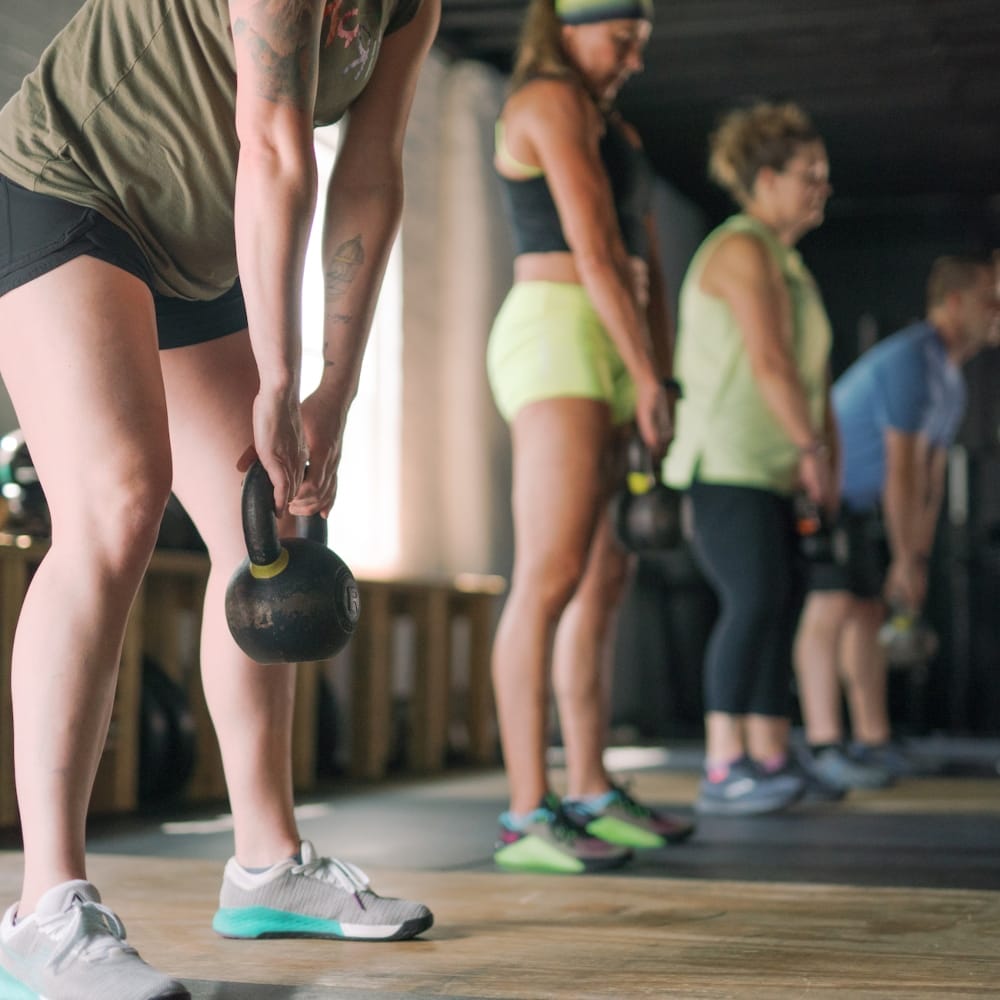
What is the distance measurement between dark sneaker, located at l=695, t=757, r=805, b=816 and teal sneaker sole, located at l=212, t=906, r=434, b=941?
168 cm

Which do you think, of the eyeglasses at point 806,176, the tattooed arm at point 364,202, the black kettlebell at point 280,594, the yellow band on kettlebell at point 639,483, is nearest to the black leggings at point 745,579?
the yellow band on kettlebell at point 639,483

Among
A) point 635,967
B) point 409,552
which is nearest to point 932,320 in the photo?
point 409,552

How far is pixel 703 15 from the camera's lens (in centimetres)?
617

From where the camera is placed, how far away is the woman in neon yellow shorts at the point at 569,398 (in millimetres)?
2494

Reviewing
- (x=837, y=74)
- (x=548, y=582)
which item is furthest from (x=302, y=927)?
(x=837, y=74)

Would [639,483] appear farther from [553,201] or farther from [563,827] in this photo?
[563,827]

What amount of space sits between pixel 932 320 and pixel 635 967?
11.3 ft

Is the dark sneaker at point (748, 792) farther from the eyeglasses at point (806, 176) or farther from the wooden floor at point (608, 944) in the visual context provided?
the eyeglasses at point (806, 176)

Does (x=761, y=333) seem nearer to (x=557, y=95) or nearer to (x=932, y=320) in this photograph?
(x=557, y=95)

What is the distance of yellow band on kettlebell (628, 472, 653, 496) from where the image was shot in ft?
8.97

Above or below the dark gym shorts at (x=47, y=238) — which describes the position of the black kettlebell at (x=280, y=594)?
below

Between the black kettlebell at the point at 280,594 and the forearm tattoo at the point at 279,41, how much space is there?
1.21 feet

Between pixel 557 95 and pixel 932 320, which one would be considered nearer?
pixel 557 95

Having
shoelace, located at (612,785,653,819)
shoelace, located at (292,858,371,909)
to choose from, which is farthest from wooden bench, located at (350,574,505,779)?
shoelace, located at (292,858,371,909)
